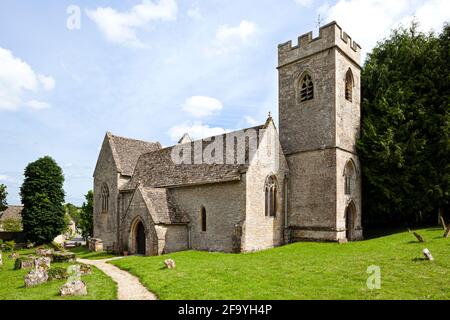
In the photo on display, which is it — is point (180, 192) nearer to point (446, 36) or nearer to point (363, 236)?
point (363, 236)

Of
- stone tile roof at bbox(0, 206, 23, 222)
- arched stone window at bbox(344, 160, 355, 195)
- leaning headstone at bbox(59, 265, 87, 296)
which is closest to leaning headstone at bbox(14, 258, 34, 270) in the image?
leaning headstone at bbox(59, 265, 87, 296)

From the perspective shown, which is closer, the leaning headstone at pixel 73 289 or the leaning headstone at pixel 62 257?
the leaning headstone at pixel 73 289

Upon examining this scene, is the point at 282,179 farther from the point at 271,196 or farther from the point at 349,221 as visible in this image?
the point at 349,221

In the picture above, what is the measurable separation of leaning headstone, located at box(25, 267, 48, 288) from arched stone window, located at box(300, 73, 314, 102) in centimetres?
2209

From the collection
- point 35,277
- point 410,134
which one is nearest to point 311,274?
point 35,277

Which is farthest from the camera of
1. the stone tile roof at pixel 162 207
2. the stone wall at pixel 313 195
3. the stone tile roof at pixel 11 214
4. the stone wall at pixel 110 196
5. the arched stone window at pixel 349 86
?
the stone tile roof at pixel 11 214

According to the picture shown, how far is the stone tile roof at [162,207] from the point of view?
25125 millimetres

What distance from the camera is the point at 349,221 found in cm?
2677

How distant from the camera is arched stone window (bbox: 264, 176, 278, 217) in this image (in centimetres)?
2475

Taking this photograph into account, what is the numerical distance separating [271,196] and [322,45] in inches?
511

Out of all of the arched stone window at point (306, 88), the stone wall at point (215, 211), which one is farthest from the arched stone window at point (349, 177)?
the stone wall at point (215, 211)

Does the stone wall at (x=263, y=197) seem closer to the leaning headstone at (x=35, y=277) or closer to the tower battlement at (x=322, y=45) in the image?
the tower battlement at (x=322, y=45)
